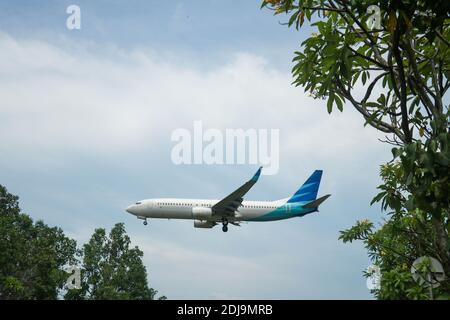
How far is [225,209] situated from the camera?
52.2m

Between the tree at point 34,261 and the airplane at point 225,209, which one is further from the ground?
the airplane at point 225,209

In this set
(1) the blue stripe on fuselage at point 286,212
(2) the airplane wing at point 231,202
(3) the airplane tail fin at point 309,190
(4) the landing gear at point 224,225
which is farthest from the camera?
(3) the airplane tail fin at point 309,190

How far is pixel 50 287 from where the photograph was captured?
183 feet

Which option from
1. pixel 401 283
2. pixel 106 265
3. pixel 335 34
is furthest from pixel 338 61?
pixel 106 265

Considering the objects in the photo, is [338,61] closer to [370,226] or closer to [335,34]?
[335,34]

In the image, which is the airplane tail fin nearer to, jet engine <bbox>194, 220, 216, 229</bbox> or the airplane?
the airplane

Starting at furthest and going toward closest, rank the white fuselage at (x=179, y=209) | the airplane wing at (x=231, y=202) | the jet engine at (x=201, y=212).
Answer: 1. the white fuselage at (x=179, y=209)
2. the jet engine at (x=201, y=212)
3. the airplane wing at (x=231, y=202)

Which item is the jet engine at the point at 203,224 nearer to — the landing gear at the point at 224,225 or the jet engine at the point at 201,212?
the landing gear at the point at 224,225

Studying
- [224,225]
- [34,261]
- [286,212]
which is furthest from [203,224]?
[34,261]

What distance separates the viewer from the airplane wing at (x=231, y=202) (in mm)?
48719

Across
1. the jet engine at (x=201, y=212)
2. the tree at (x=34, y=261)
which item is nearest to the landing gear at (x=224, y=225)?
the jet engine at (x=201, y=212)

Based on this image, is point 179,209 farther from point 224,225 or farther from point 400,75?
point 400,75

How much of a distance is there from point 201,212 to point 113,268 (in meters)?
17.9
